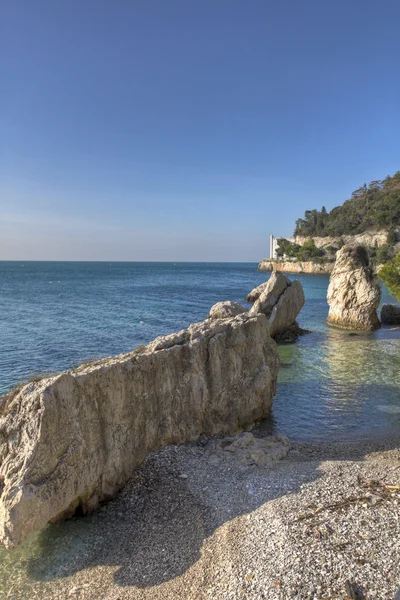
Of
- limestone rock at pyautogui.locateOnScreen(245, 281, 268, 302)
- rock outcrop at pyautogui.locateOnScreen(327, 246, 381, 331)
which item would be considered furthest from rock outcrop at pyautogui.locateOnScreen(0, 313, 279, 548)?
limestone rock at pyautogui.locateOnScreen(245, 281, 268, 302)

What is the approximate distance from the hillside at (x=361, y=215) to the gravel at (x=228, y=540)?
414 feet

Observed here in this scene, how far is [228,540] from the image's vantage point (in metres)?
9.67

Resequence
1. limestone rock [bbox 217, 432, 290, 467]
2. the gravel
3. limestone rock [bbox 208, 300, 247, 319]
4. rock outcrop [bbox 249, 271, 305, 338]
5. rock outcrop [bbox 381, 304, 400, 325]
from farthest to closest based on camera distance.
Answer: rock outcrop [bbox 381, 304, 400, 325], rock outcrop [bbox 249, 271, 305, 338], limestone rock [bbox 208, 300, 247, 319], limestone rock [bbox 217, 432, 290, 467], the gravel

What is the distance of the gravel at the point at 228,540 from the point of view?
324 inches

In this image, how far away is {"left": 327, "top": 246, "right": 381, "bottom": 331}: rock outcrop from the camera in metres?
42.6

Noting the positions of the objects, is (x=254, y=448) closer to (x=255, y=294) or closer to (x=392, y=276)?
(x=392, y=276)

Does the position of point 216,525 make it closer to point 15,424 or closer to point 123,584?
point 123,584

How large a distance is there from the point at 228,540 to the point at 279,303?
30.1m

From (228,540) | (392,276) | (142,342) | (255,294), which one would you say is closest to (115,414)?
(228,540)

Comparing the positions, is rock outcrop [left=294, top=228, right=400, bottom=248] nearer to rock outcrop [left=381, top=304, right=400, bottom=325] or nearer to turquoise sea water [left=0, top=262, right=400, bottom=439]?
rock outcrop [left=381, top=304, right=400, bottom=325]

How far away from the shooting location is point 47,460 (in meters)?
10.1

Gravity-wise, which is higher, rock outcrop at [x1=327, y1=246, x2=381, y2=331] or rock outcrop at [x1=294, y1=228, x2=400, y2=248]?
rock outcrop at [x1=294, y1=228, x2=400, y2=248]

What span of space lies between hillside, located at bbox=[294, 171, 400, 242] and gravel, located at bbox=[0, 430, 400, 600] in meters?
126

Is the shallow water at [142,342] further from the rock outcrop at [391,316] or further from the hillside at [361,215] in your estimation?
the hillside at [361,215]
